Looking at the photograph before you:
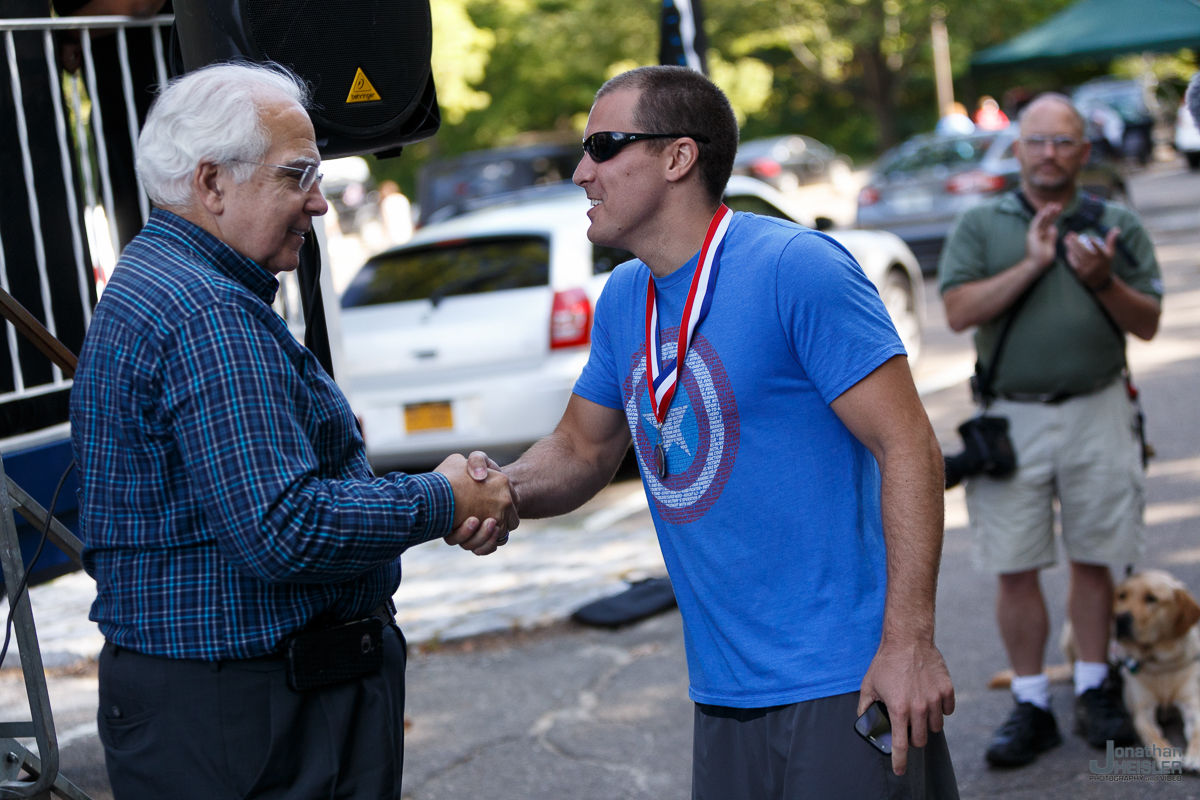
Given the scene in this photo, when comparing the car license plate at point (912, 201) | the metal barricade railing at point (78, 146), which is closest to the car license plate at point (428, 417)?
the metal barricade railing at point (78, 146)

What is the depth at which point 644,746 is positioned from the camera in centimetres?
450

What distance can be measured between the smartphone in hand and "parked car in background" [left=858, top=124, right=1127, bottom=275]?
42.2 feet

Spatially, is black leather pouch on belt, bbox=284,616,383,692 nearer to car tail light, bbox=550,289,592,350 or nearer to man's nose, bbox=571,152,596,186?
man's nose, bbox=571,152,596,186

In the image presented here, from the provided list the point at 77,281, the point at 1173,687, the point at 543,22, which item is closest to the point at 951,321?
the point at 1173,687

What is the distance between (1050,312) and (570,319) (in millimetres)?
3693

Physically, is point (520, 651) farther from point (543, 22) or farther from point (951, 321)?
point (543, 22)

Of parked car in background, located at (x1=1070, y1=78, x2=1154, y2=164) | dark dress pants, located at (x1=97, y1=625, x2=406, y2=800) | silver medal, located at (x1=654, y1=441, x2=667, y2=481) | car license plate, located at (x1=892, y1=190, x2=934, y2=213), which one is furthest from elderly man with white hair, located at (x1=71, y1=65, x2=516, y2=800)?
parked car in background, located at (x1=1070, y1=78, x2=1154, y2=164)

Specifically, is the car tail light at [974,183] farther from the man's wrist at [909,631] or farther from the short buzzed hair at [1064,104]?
the man's wrist at [909,631]

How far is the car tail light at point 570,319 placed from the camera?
748 centimetres

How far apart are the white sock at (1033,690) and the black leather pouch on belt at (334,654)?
8.51ft

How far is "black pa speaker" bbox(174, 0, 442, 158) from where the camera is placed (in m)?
2.83

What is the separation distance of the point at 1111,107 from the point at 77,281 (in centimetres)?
3236

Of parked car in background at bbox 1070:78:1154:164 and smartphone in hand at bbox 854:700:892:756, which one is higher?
smartphone in hand at bbox 854:700:892:756

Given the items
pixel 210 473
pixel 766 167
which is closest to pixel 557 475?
pixel 210 473
